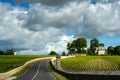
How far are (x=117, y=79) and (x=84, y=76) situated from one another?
10055mm

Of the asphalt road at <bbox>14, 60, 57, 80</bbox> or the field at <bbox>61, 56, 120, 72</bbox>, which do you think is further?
the field at <bbox>61, 56, 120, 72</bbox>

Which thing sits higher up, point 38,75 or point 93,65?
point 93,65

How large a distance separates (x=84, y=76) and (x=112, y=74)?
9.22 m

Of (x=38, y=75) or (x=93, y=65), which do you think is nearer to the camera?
(x=38, y=75)

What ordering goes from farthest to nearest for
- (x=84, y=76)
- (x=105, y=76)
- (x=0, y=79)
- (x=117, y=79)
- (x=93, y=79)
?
(x=0, y=79) < (x=84, y=76) < (x=93, y=79) < (x=105, y=76) < (x=117, y=79)

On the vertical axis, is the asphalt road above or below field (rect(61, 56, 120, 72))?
below

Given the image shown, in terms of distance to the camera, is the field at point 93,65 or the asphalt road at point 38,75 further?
the field at point 93,65

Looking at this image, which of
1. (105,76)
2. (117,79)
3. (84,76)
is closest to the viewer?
(117,79)

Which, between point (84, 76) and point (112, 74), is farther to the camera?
point (84, 76)

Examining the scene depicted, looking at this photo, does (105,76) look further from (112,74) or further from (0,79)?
(0,79)

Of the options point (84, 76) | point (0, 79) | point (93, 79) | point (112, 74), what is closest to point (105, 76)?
point (112, 74)

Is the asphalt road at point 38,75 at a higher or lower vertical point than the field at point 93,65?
lower

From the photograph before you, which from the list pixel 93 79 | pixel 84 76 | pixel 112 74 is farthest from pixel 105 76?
pixel 84 76

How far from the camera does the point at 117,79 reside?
1983cm
